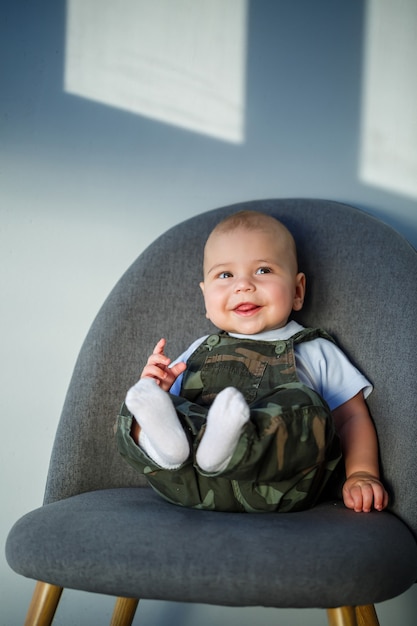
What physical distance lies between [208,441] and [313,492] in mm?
A: 197

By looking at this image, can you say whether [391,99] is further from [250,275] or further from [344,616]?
[344,616]

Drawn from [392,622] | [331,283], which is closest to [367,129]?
[331,283]

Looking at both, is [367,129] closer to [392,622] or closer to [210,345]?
[210,345]

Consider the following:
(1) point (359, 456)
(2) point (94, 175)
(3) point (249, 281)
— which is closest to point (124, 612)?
(1) point (359, 456)

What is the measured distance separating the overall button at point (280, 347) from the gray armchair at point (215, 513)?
0.34 feet

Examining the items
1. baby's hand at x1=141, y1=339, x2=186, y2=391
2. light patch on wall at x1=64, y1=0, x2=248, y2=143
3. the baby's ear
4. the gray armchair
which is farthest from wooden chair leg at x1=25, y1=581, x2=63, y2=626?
light patch on wall at x1=64, y1=0, x2=248, y2=143

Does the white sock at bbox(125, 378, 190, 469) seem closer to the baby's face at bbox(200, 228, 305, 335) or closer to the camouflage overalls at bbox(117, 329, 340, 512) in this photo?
the camouflage overalls at bbox(117, 329, 340, 512)

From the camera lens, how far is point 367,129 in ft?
4.42

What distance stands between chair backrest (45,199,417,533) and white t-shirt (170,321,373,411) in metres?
0.02

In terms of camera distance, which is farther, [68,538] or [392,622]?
[392,622]

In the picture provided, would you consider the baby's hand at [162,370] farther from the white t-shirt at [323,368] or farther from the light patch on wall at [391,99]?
the light patch on wall at [391,99]

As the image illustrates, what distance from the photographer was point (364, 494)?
90 centimetres

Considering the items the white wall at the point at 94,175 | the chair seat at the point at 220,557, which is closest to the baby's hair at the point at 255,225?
the white wall at the point at 94,175

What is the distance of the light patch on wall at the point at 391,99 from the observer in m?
1.33
